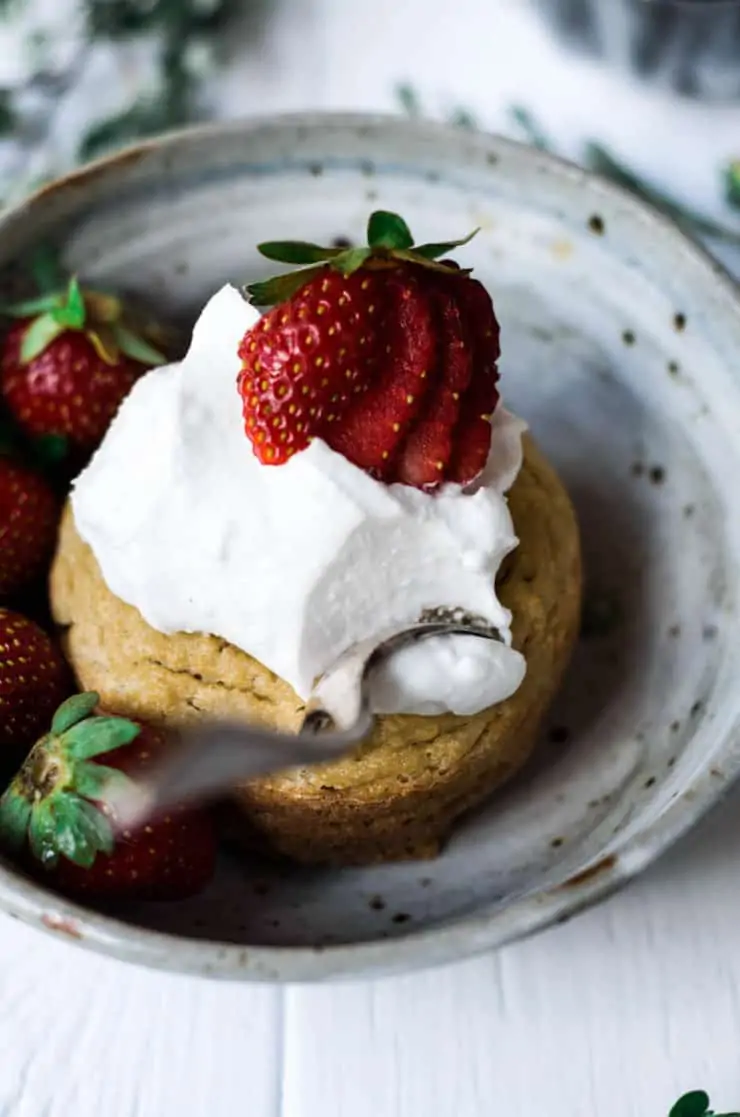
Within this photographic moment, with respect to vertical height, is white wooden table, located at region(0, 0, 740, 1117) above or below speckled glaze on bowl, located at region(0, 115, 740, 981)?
below

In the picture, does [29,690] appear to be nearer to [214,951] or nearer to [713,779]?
[214,951]

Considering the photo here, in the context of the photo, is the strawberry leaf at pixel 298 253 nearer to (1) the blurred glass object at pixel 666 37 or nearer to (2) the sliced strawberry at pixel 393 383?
(2) the sliced strawberry at pixel 393 383

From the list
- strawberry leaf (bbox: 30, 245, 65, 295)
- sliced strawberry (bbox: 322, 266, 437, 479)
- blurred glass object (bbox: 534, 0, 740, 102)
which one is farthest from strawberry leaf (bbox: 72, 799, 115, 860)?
blurred glass object (bbox: 534, 0, 740, 102)

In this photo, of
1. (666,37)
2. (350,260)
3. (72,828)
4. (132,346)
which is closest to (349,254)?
(350,260)

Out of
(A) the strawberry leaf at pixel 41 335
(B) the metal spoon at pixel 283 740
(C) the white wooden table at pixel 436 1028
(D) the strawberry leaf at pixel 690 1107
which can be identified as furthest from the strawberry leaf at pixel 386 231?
(D) the strawberry leaf at pixel 690 1107

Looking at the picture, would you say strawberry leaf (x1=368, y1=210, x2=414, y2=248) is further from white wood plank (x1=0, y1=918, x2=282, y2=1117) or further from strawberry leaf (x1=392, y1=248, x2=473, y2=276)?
white wood plank (x1=0, y1=918, x2=282, y2=1117)

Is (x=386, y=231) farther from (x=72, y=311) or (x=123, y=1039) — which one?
(x=123, y=1039)

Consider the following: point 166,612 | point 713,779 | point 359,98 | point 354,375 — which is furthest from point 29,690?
point 359,98
